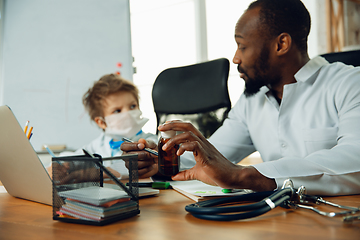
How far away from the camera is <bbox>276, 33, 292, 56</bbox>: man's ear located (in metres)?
1.15

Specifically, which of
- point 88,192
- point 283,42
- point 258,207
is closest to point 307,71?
point 283,42

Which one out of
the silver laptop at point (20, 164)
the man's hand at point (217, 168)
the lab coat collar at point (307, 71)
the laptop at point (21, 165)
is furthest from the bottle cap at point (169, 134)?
the lab coat collar at point (307, 71)

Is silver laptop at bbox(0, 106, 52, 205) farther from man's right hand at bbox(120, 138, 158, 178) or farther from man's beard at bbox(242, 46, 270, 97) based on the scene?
man's beard at bbox(242, 46, 270, 97)

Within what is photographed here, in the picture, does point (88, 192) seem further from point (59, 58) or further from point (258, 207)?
point (59, 58)

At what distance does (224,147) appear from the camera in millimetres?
1248

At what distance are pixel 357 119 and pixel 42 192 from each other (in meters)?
0.80

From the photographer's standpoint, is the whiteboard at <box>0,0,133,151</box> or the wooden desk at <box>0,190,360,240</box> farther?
the whiteboard at <box>0,0,133,151</box>

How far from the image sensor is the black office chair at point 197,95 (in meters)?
1.44

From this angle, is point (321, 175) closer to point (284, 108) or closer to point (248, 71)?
point (284, 108)

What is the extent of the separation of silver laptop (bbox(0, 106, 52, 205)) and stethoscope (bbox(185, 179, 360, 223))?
0.28m

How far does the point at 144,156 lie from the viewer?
0.90 m

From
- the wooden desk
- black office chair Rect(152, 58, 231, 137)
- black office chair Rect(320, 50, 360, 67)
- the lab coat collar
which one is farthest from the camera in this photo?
black office chair Rect(152, 58, 231, 137)

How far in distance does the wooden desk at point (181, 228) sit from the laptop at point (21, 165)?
7cm

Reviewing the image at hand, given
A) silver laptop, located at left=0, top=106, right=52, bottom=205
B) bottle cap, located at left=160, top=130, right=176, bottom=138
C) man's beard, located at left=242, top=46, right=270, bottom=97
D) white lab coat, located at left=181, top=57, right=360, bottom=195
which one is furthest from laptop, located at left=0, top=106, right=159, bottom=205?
man's beard, located at left=242, top=46, right=270, bottom=97
